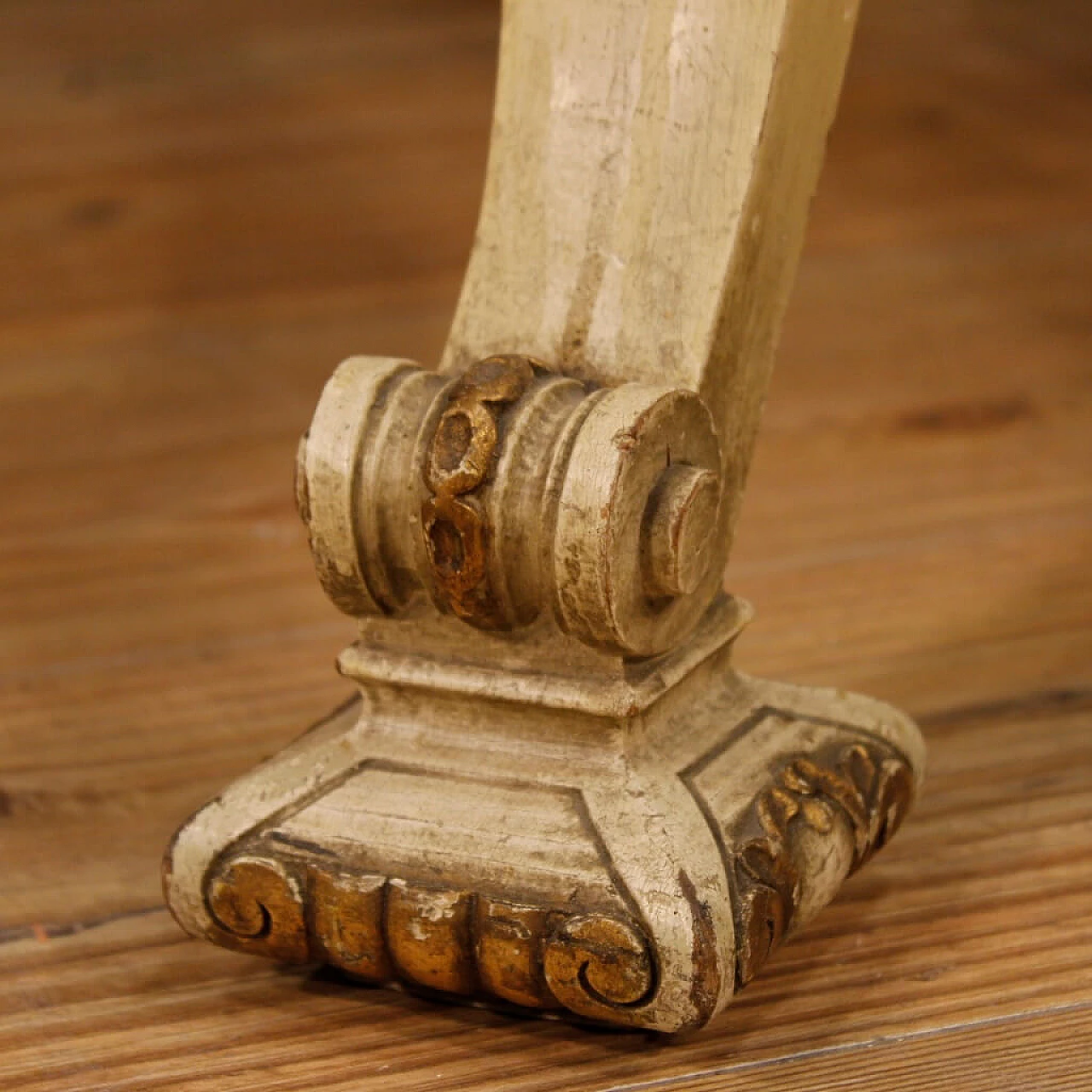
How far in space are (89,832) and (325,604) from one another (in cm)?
33

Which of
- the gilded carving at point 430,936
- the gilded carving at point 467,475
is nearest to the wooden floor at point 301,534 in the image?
the gilded carving at point 430,936

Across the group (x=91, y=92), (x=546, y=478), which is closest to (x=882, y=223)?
(x=91, y=92)

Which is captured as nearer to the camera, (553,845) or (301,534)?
(553,845)

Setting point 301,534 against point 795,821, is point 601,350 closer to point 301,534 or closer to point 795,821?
point 795,821

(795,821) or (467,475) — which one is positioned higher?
(467,475)

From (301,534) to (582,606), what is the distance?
0.69 m

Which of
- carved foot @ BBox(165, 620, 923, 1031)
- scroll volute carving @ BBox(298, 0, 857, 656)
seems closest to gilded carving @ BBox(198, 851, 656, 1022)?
carved foot @ BBox(165, 620, 923, 1031)

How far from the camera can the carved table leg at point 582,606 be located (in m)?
0.78

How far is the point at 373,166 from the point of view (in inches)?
83.7

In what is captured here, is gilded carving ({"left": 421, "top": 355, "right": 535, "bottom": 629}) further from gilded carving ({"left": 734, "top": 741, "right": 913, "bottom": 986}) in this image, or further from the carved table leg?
gilded carving ({"left": 734, "top": 741, "right": 913, "bottom": 986})

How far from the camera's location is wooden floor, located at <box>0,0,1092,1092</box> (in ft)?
2.72

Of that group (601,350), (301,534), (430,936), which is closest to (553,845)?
(430,936)

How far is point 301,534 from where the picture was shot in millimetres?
1455

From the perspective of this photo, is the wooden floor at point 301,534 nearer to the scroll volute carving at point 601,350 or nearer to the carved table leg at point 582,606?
the carved table leg at point 582,606
